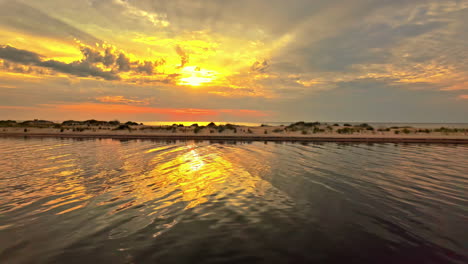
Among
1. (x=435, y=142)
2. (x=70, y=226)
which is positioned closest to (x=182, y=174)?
(x=70, y=226)

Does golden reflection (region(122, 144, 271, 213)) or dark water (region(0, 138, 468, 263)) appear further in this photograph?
golden reflection (region(122, 144, 271, 213))

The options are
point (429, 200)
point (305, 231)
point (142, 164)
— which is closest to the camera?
point (305, 231)

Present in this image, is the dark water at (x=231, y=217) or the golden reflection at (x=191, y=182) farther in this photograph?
the golden reflection at (x=191, y=182)

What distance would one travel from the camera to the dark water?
5074mm

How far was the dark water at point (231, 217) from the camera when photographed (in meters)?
5.07

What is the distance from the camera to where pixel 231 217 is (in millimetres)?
6996

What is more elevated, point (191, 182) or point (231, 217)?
point (191, 182)

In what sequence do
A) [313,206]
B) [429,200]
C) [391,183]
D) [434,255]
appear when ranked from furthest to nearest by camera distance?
[391,183] < [429,200] < [313,206] < [434,255]

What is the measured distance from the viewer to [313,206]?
7910 millimetres

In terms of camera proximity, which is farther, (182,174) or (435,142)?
(435,142)

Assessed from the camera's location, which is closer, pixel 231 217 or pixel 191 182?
pixel 231 217

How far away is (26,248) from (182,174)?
7.51m

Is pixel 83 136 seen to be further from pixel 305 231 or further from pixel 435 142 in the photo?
pixel 435 142

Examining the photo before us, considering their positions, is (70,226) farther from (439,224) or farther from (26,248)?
(439,224)
